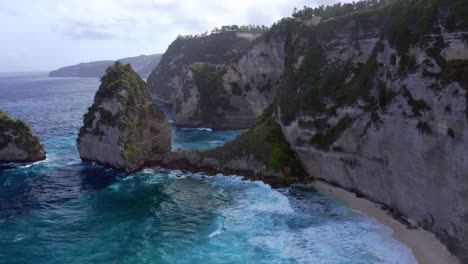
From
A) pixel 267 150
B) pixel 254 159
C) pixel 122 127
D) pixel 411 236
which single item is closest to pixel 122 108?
→ pixel 122 127

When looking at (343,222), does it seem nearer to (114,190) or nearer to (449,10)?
(449,10)

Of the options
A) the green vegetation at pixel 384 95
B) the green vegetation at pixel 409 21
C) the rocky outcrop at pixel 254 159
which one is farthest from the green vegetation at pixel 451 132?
the rocky outcrop at pixel 254 159

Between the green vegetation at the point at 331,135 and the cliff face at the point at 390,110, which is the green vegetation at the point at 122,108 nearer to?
the cliff face at the point at 390,110

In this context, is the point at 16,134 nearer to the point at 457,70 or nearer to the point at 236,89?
the point at 236,89

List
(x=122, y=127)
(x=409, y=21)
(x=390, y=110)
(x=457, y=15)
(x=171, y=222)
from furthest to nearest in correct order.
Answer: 1. (x=122, y=127)
2. (x=171, y=222)
3. (x=390, y=110)
4. (x=409, y=21)
5. (x=457, y=15)

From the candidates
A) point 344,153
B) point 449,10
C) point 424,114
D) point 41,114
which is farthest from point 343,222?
point 41,114
